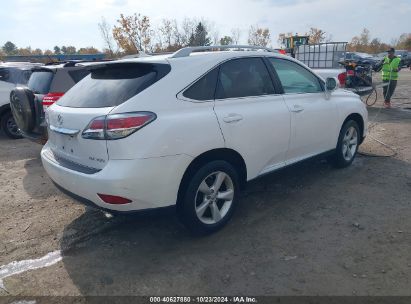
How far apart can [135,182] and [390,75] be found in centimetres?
1086

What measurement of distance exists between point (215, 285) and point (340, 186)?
8.72 ft

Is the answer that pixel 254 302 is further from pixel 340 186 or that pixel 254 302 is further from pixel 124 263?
pixel 340 186

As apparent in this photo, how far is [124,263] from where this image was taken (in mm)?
3230

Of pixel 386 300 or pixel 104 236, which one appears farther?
pixel 104 236

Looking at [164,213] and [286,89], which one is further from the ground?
[286,89]

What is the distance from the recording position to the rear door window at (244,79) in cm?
358

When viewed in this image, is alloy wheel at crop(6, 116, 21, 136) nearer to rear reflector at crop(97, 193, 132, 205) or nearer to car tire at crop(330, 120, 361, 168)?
rear reflector at crop(97, 193, 132, 205)

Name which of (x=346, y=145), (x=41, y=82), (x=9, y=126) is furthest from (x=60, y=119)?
(x=9, y=126)

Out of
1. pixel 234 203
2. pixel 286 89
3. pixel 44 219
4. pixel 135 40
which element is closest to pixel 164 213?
pixel 234 203

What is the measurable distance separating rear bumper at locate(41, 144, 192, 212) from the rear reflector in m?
0.03

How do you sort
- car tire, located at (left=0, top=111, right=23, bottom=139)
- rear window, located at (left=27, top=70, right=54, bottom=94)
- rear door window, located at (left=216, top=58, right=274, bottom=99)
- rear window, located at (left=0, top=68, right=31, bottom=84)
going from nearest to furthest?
rear door window, located at (left=216, top=58, right=274, bottom=99) → rear window, located at (left=27, top=70, right=54, bottom=94) → car tire, located at (left=0, top=111, right=23, bottom=139) → rear window, located at (left=0, top=68, right=31, bottom=84)

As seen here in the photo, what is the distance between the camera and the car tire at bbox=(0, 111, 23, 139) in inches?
326

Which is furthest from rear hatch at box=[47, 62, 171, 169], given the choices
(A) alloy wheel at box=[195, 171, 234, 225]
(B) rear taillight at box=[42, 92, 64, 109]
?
(B) rear taillight at box=[42, 92, 64, 109]

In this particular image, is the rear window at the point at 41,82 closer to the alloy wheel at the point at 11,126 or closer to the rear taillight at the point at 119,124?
the alloy wheel at the point at 11,126
